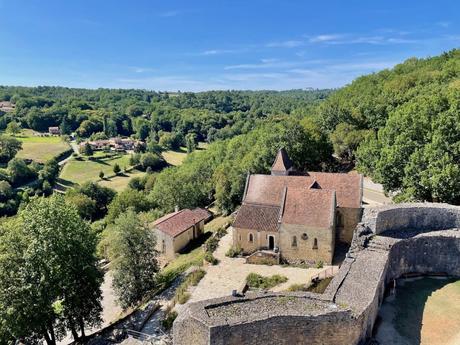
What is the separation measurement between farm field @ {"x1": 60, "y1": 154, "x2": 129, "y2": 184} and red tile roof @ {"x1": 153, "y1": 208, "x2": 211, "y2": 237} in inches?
2346

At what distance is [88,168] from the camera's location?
10088cm

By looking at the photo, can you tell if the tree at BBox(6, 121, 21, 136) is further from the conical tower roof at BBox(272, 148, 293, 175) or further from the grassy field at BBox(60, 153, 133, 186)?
the conical tower roof at BBox(272, 148, 293, 175)

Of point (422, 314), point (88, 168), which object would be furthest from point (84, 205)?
point (422, 314)

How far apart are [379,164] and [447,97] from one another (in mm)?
10889

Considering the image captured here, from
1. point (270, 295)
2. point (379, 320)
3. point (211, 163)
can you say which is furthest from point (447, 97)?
point (211, 163)

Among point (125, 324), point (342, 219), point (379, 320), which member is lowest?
point (125, 324)

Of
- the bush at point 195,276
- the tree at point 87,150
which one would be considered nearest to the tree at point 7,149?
the tree at point 87,150

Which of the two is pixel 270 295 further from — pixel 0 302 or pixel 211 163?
pixel 211 163

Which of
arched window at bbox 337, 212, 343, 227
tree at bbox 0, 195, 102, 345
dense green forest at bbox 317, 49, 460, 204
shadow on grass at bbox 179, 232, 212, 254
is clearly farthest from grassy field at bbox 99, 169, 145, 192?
arched window at bbox 337, 212, 343, 227

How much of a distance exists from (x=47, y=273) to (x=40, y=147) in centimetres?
10469

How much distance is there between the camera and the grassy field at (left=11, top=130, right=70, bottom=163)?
339 ft

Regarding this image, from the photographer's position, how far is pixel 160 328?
21.8 metres

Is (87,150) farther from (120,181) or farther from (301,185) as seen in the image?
(301,185)

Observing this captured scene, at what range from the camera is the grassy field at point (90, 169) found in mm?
93125
